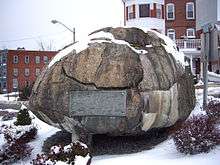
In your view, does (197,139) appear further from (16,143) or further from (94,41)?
(16,143)

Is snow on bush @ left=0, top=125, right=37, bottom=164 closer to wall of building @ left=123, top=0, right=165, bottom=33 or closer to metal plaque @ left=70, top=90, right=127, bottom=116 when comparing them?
metal plaque @ left=70, top=90, right=127, bottom=116

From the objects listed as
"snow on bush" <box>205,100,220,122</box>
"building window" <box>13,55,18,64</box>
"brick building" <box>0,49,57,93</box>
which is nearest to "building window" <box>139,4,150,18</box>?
"snow on bush" <box>205,100,220,122</box>

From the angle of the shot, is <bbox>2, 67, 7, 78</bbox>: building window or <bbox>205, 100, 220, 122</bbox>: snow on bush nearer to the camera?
<bbox>205, 100, 220, 122</bbox>: snow on bush

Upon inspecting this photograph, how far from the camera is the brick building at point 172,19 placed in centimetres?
4347

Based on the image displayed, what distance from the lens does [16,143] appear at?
36.2ft

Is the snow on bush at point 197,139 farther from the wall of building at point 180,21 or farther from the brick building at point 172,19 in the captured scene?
the wall of building at point 180,21

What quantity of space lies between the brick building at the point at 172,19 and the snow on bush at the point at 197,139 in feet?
108

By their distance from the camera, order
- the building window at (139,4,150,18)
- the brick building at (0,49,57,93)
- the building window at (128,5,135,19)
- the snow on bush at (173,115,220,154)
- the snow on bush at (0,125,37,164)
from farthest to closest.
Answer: the brick building at (0,49,57,93)
the building window at (128,5,135,19)
the building window at (139,4,150,18)
the snow on bush at (0,125,37,164)
the snow on bush at (173,115,220,154)

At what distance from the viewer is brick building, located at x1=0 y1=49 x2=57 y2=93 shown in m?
75.4

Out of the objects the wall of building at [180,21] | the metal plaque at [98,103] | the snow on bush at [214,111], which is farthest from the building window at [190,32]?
the metal plaque at [98,103]

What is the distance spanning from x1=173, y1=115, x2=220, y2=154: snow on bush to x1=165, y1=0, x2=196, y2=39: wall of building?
3723cm

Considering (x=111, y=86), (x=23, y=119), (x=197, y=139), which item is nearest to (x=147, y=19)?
(x=23, y=119)

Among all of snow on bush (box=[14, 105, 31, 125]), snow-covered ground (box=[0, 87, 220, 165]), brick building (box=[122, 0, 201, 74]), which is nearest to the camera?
snow-covered ground (box=[0, 87, 220, 165])

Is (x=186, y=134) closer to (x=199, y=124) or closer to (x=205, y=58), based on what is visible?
(x=199, y=124)
